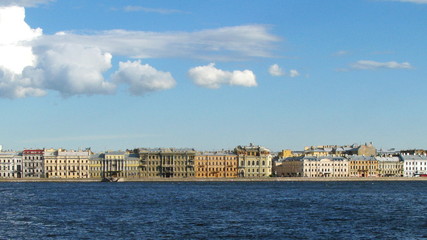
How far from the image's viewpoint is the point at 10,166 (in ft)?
477

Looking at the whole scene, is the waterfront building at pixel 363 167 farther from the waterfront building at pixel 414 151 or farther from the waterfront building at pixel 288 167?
the waterfront building at pixel 414 151

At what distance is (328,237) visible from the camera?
3875 centimetres

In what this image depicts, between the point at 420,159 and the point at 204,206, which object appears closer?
the point at 204,206

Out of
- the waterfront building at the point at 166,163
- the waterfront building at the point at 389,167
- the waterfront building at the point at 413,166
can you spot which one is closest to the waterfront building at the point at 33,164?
the waterfront building at the point at 166,163

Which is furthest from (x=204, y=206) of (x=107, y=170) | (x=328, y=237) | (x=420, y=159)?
(x=420, y=159)

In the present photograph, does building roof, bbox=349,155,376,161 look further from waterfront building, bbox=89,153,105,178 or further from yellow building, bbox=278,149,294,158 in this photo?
waterfront building, bbox=89,153,105,178

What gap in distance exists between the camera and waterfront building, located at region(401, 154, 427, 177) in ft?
541

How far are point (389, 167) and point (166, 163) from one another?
45.4 metres

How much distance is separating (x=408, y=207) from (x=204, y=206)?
14.6m

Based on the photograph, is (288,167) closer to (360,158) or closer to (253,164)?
(253,164)

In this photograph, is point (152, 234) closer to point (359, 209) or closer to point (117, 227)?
point (117, 227)

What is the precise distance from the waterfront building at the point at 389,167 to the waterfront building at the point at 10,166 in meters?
67.6

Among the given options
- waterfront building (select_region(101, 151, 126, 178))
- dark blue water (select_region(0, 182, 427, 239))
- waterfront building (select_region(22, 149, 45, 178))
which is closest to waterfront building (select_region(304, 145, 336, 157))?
waterfront building (select_region(101, 151, 126, 178))

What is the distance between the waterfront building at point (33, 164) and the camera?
14538 cm
